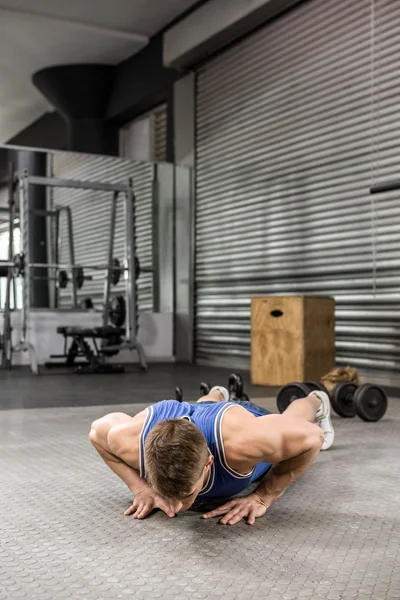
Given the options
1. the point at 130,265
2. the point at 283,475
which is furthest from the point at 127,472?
the point at 130,265

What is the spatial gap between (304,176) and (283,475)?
15.6ft

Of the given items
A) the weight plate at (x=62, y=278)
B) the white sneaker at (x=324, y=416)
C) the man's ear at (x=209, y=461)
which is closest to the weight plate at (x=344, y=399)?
the white sneaker at (x=324, y=416)

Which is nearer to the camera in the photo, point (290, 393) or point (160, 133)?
point (290, 393)

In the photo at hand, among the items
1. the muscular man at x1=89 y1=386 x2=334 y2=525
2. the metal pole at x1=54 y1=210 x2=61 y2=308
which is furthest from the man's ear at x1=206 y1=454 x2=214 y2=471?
the metal pole at x1=54 y1=210 x2=61 y2=308

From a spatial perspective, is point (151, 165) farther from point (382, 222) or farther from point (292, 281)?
point (382, 222)

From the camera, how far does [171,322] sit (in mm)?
8219

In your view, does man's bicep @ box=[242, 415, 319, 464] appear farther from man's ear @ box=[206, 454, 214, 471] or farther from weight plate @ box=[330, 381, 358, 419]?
weight plate @ box=[330, 381, 358, 419]

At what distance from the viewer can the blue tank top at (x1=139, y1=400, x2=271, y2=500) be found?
5.53 feet

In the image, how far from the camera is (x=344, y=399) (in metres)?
3.62

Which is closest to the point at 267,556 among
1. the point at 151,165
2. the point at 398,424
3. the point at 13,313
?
the point at 398,424

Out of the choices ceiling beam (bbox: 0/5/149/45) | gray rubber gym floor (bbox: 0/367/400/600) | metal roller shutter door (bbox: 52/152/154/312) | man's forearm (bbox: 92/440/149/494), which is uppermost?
ceiling beam (bbox: 0/5/149/45)

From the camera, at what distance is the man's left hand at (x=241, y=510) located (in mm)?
1816

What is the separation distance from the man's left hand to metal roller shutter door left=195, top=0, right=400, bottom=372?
3633mm

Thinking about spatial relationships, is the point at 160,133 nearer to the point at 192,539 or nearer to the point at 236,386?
the point at 236,386
